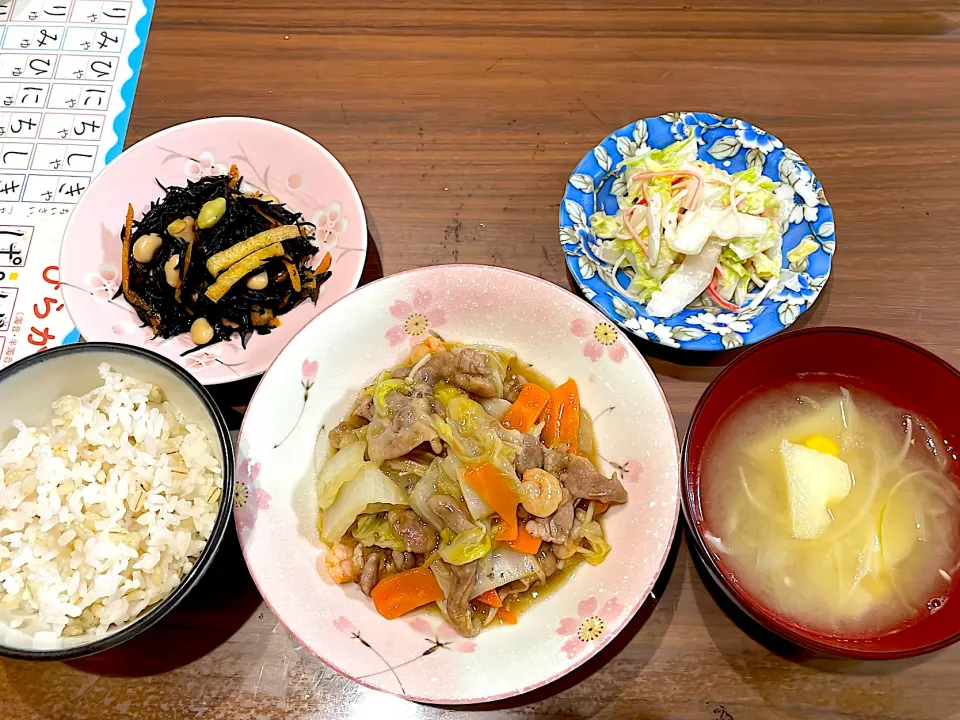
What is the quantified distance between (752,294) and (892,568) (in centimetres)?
96

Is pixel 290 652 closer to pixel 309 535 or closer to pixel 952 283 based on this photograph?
pixel 309 535

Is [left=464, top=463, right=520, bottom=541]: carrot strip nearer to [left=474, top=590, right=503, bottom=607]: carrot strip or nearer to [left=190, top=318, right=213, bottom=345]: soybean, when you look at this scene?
[left=474, top=590, right=503, bottom=607]: carrot strip

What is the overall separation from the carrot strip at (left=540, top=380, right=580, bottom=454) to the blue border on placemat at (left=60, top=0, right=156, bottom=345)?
1994mm

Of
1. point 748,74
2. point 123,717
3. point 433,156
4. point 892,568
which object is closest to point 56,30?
point 433,156

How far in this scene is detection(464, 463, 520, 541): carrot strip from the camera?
1782 mm

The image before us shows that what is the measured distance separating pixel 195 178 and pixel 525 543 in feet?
6.00

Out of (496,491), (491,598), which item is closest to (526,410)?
(496,491)

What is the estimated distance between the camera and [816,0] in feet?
9.64

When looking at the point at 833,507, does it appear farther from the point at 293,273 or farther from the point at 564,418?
the point at 293,273

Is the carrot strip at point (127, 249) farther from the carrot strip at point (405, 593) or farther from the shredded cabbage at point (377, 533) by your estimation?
the carrot strip at point (405, 593)

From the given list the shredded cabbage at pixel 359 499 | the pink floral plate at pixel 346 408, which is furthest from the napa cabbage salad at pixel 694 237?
the shredded cabbage at pixel 359 499

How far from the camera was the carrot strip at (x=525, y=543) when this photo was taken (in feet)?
5.96

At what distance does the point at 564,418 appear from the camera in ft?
6.61

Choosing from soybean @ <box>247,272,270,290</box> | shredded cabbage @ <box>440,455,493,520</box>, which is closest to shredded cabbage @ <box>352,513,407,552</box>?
shredded cabbage @ <box>440,455,493,520</box>
